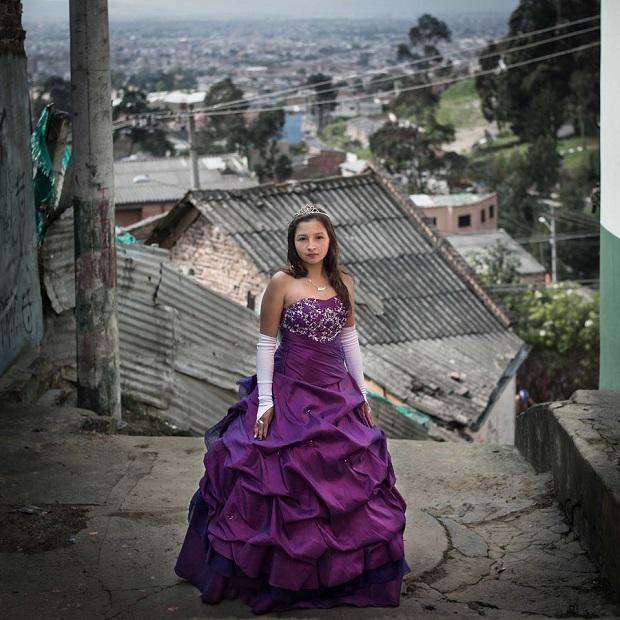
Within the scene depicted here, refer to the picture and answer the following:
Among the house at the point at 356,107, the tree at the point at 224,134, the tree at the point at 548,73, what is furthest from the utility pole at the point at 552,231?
the house at the point at 356,107

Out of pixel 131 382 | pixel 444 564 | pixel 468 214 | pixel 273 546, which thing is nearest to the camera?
pixel 273 546

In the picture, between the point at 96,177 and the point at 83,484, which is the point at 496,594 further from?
the point at 96,177

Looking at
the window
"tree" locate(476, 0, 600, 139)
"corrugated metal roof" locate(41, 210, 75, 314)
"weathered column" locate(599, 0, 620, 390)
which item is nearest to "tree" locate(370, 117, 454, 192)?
the window

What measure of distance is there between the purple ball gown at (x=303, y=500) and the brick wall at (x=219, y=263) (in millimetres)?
11517

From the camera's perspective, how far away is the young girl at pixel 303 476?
4.88m

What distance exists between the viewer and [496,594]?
17.1 ft

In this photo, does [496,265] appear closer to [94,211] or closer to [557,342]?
[557,342]

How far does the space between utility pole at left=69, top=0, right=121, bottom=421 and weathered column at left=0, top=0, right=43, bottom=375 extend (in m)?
0.44

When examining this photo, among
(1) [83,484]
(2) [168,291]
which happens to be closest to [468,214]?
(2) [168,291]

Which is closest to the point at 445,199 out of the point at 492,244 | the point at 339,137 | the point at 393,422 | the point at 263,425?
the point at 492,244

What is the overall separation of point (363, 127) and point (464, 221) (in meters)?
19.3

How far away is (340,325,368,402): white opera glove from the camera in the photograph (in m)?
5.36

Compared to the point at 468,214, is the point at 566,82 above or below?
above

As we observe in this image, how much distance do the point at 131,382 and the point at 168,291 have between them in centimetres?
92
